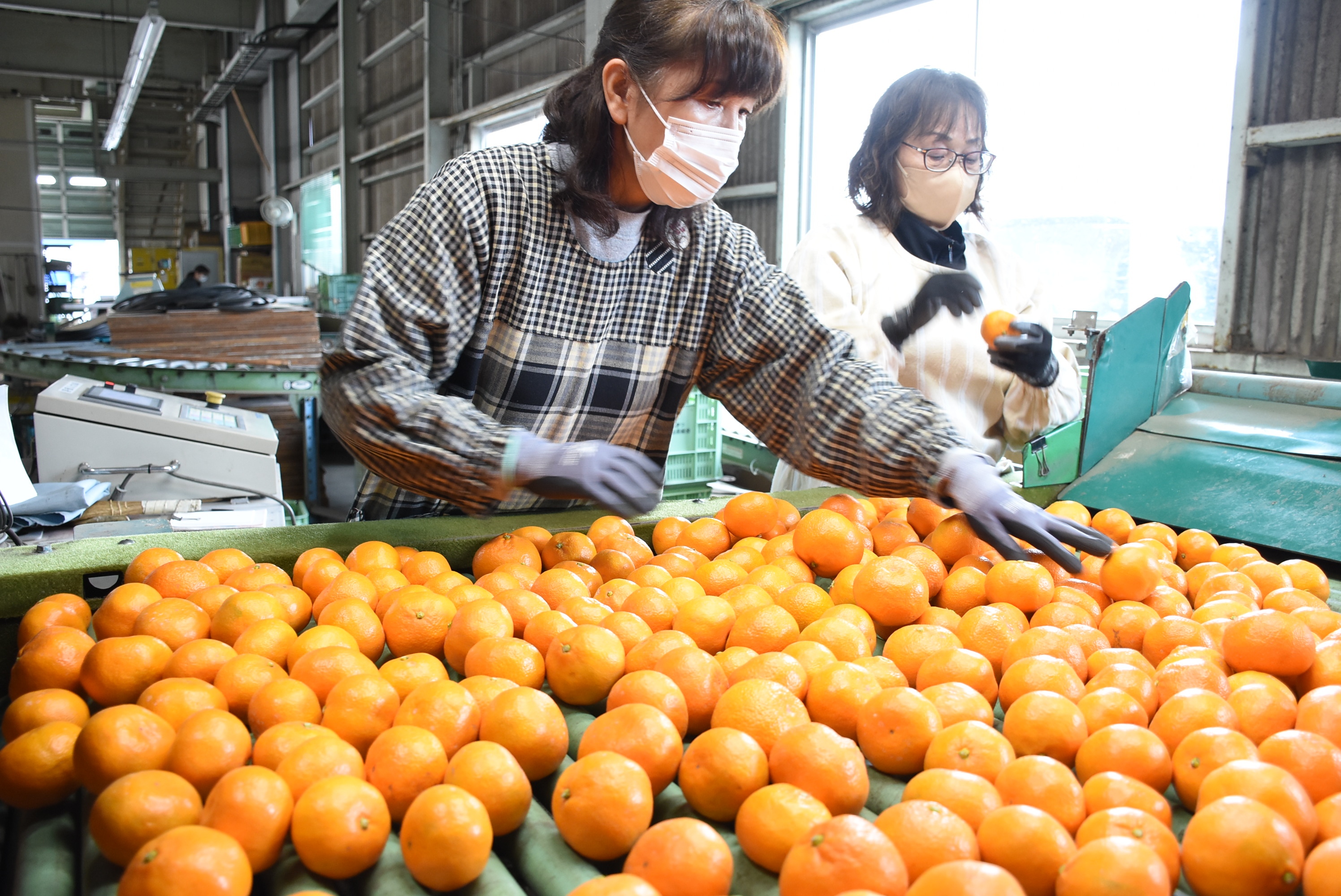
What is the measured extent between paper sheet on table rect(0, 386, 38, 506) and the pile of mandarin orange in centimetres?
107

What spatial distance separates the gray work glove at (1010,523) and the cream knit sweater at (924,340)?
0.97 metres

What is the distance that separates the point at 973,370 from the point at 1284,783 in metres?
1.89

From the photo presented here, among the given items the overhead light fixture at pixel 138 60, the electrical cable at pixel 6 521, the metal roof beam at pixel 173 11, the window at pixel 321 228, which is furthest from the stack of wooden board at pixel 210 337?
the metal roof beam at pixel 173 11

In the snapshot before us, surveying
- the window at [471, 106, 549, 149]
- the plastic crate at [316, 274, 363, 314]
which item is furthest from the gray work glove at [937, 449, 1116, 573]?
the plastic crate at [316, 274, 363, 314]

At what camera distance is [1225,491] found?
1876mm

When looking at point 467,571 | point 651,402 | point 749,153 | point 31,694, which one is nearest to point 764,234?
point 749,153

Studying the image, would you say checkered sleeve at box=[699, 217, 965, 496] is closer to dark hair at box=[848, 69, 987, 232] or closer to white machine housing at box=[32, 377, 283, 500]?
dark hair at box=[848, 69, 987, 232]

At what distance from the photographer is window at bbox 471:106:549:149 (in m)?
9.82

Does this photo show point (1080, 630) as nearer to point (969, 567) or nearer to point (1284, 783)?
point (969, 567)

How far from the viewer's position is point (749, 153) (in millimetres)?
6816

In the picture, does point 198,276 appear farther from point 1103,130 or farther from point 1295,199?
point 1295,199

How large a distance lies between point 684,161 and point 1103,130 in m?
3.96

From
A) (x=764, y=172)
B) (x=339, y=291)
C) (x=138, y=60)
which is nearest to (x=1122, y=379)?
(x=764, y=172)

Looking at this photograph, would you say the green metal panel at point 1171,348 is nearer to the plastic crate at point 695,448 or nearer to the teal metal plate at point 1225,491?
the teal metal plate at point 1225,491
